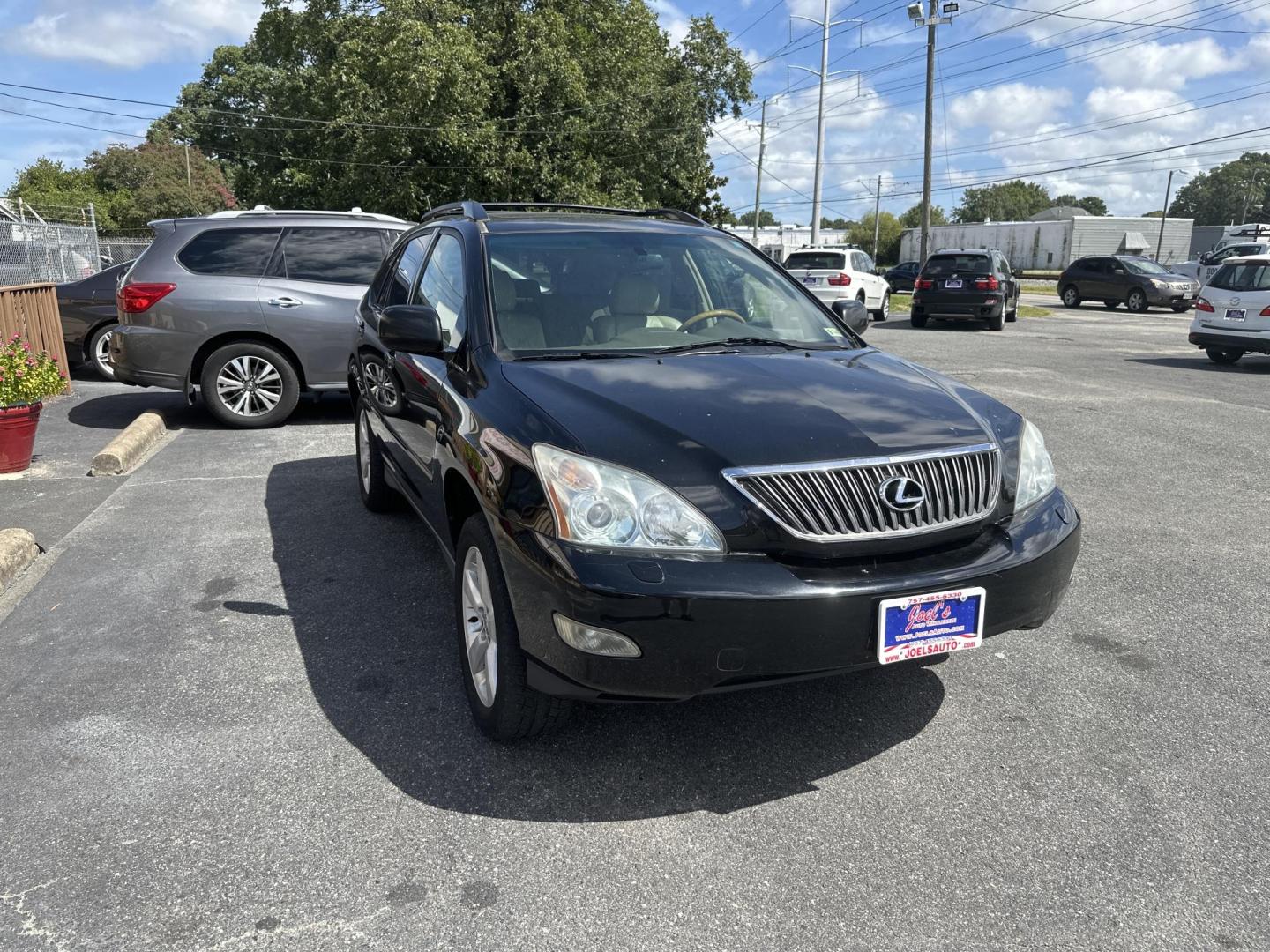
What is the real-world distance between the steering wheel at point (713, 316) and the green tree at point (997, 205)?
14171 cm

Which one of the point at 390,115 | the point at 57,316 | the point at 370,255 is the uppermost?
the point at 390,115

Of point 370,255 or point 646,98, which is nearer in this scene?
point 370,255

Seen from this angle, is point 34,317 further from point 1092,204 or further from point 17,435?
point 1092,204

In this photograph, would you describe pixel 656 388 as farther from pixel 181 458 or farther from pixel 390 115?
pixel 390 115

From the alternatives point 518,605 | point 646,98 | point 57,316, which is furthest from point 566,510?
point 646,98

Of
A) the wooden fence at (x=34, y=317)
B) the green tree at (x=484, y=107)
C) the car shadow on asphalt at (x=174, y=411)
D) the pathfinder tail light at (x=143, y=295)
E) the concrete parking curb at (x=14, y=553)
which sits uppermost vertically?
the green tree at (x=484, y=107)

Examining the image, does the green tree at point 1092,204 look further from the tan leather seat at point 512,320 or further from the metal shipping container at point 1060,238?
the tan leather seat at point 512,320

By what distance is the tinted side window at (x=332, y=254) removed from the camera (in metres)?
8.74

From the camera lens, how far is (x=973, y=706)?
3.46 m

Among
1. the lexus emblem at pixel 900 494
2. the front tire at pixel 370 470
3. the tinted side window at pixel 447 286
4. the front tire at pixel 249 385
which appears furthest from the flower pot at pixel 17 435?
the lexus emblem at pixel 900 494

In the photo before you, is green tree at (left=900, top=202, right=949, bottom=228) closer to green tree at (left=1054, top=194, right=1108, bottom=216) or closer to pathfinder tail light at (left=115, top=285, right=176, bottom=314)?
green tree at (left=1054, top=194, right=1108, bottom=216)

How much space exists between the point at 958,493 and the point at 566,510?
45.6 inches

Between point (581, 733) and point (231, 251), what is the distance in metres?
6.90

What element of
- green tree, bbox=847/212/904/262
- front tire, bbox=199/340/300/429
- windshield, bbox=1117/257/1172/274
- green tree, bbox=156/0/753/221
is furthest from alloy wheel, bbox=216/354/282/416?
green tree, bbox=847/212/904/262
